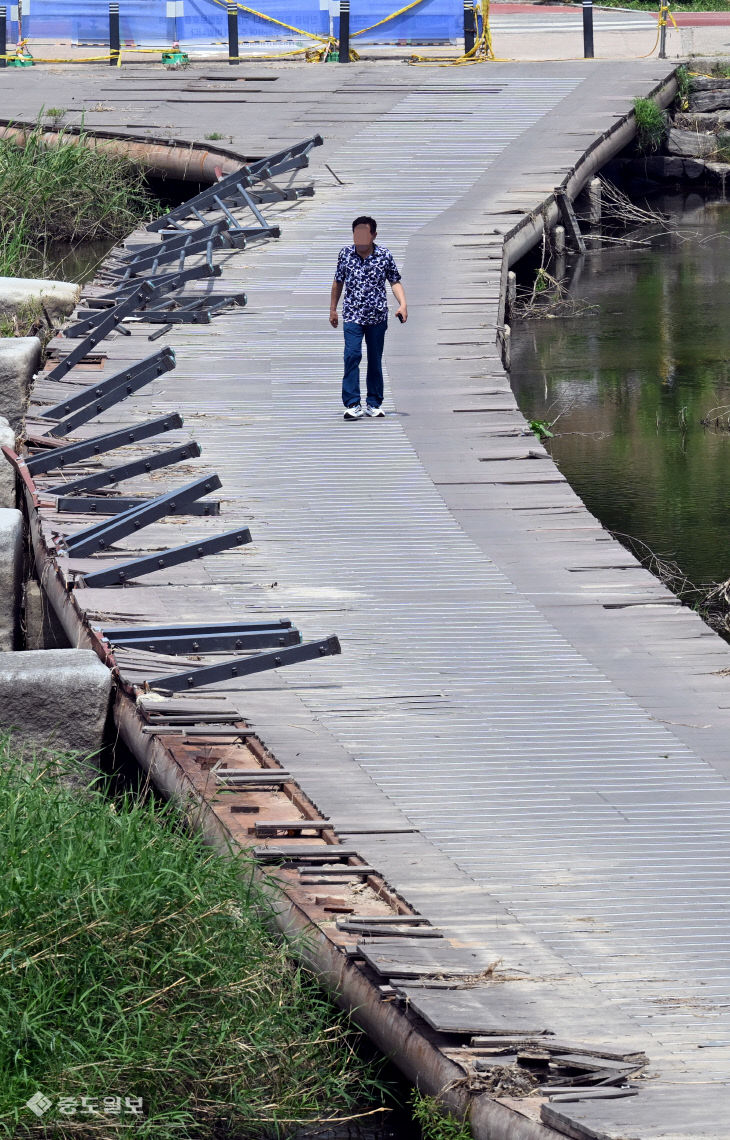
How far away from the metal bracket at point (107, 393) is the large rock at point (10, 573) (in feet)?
7.18

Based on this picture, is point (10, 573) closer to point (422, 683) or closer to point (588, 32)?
point (422, 683)

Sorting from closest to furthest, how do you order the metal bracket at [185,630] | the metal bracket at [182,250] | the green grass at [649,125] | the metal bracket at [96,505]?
the metal bracket at [185,630] < the metal bracket at [96,505] < the metal bracket at [182,250] < the green grass at [649,125]

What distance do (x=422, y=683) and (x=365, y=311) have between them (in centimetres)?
491

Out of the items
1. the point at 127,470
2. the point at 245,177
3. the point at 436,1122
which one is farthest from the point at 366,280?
the point at 436,1122

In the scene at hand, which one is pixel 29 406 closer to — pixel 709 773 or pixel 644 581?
pixel 644 581

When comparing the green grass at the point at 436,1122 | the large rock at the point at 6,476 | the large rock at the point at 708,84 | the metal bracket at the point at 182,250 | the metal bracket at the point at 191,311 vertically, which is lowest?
the green grass at the point at 436,1122

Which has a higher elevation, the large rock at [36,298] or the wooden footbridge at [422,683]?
the large rock at [36,298]

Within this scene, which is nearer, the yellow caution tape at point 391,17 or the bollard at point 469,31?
the bollard at point 469,31

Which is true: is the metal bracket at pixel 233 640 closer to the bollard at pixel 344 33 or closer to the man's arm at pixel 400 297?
the man's arm at pixel 400 297

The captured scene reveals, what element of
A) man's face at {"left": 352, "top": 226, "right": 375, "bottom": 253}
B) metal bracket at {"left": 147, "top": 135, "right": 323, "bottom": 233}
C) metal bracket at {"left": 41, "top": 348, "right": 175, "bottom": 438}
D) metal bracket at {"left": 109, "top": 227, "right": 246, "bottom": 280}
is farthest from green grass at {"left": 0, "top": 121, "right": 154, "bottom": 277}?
man's face at {"left": 352, "top": 226, "right": 375, "bottom": 253}

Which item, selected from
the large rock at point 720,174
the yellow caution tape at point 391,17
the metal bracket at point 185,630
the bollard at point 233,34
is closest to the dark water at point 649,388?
the large rock at point 720,174

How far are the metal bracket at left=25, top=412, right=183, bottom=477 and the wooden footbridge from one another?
0.02 metres

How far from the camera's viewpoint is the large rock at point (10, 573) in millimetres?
9406

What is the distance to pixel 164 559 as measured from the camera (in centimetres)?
918
